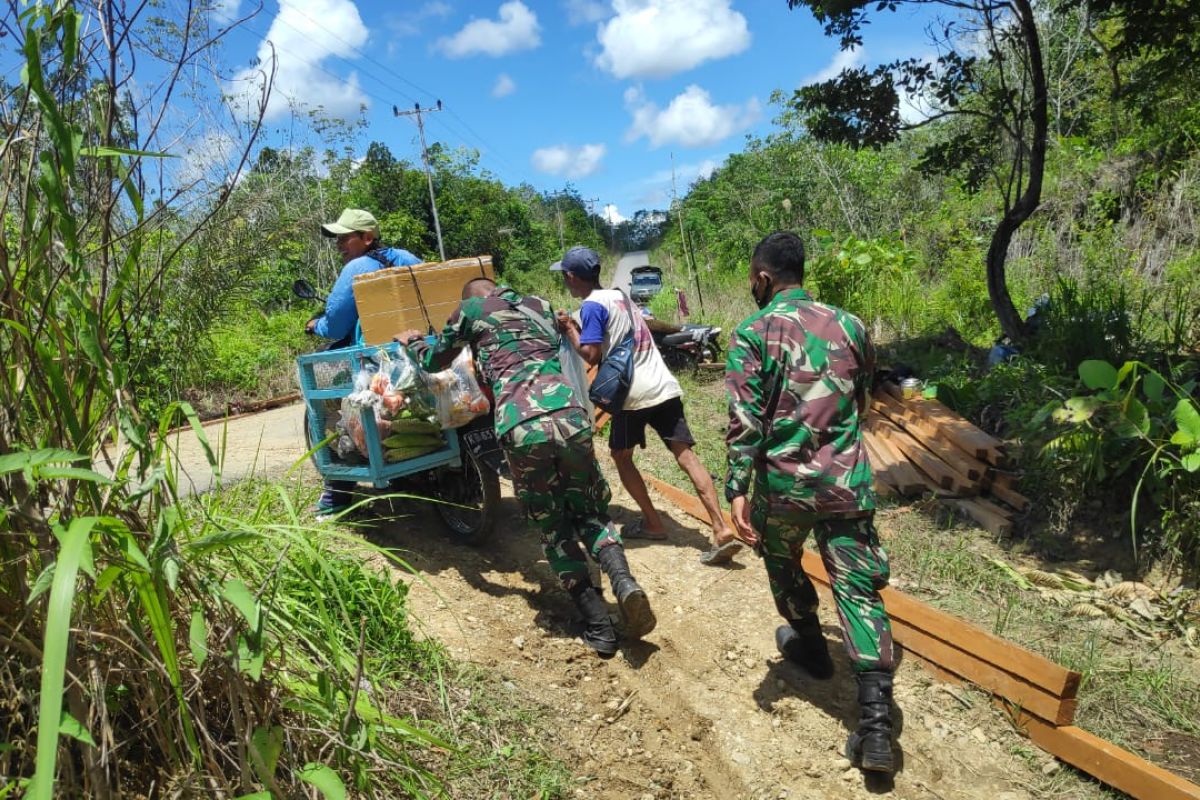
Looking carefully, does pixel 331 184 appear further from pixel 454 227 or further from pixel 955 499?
pixel 955 499

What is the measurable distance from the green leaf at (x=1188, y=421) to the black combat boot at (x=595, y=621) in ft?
9.73

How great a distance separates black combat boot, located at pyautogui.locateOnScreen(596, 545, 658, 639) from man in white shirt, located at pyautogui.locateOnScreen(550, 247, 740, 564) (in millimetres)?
1077

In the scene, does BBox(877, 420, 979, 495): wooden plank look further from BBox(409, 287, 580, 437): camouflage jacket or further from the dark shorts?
BBox(409, 287, 580, 437): camouflage jacket

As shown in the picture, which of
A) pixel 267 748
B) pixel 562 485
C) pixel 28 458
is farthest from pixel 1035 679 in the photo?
pixel 28 458

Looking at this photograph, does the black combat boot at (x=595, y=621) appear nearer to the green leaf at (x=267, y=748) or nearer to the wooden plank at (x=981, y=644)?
the wooden plank at (x=981, y=644)

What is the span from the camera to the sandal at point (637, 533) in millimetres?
5293

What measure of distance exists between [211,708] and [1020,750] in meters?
2.90

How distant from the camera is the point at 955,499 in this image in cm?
560

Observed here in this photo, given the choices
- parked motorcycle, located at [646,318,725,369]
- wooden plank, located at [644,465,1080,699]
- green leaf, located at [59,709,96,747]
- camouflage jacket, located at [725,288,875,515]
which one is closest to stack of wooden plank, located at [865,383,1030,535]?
wooden plank, located at [644,465,1080,699]

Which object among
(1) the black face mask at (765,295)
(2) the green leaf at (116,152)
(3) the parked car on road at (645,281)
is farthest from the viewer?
(3) the parked car on road at (645,281)

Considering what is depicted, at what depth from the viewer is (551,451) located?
12.7 ft

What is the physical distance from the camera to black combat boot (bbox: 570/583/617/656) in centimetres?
392

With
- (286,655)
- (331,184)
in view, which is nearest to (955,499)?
(286,655)

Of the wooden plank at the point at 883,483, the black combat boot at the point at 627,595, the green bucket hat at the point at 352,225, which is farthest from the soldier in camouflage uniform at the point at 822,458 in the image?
the green bucket hat at the point at 352,225
